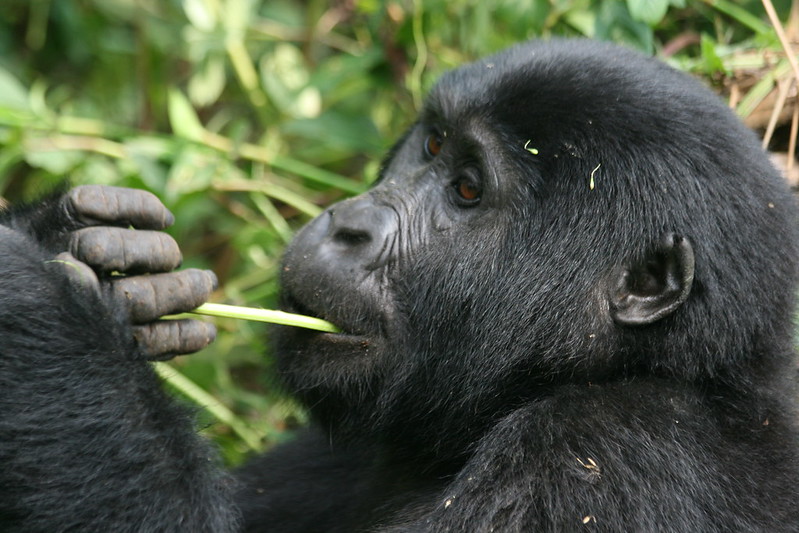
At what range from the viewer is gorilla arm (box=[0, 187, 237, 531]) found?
8.39ft

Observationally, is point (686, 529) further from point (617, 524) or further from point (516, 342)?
point (516, 342)

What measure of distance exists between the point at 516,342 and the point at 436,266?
344 mm

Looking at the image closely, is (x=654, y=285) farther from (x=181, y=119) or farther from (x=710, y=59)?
(x=181, y=119)

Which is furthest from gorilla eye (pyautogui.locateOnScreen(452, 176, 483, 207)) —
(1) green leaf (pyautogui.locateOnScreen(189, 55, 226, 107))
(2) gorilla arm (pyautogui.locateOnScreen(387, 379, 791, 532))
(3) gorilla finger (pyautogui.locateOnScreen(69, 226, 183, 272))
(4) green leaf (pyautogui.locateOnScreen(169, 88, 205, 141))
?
(1) green leaf (pyautogui.locateOnScreen(189, 55, 226, 107))

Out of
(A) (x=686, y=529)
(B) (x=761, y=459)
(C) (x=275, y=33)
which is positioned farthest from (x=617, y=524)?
(C) (x=275, y=33)

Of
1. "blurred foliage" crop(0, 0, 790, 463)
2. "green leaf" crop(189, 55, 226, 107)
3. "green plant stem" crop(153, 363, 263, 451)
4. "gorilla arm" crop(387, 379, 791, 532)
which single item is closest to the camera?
"gorilla arm" crop(387, 379, 791, 532)

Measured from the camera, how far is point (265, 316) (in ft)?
9.54

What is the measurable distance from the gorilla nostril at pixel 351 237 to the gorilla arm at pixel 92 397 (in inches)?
18.8

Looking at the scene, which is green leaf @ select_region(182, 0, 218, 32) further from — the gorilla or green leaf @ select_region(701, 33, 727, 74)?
green leaf @ select_region(701, 33, 727, 74)

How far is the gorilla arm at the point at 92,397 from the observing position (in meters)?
2.56

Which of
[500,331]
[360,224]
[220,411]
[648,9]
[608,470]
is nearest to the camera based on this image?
[608,470]

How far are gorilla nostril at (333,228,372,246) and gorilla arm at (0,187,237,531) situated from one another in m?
0.48

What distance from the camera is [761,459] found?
2736mm

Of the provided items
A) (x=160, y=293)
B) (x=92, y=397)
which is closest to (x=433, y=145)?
Answer: (x=160, y=293)
